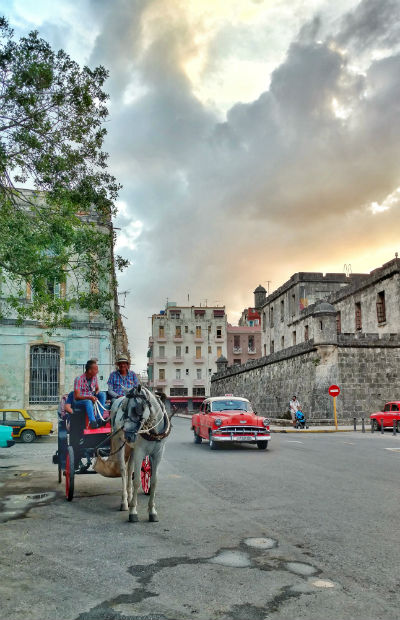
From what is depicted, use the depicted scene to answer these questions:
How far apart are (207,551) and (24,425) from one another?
746 inches

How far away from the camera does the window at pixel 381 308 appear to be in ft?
120

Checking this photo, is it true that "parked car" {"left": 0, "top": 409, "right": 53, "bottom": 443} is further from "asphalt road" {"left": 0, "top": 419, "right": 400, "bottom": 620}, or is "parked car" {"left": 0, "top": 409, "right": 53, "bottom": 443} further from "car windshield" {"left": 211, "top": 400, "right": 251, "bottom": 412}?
"asphalt road" {"left": 0, "top": 419, "right": 400, "bottom": 620}

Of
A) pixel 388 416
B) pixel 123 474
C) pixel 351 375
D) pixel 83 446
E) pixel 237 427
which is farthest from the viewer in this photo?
pixel 351 375

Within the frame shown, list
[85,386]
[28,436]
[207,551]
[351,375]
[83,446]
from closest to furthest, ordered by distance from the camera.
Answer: [207,551]
[83,446]
[85,386]
[28,436]
[351,375]

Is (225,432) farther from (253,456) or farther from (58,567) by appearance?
(58,567)

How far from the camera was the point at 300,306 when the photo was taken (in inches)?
1907

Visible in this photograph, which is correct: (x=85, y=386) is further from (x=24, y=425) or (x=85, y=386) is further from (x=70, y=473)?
(x=24, y=425)

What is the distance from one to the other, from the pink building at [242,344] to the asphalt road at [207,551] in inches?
2974

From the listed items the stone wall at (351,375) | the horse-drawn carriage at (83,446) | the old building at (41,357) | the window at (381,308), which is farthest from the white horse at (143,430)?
the window at (381,308)

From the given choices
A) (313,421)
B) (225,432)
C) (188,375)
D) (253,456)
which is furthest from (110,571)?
(188,375)

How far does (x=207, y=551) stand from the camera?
536 cm

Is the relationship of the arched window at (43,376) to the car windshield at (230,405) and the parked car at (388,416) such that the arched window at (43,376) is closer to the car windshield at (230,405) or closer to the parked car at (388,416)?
the car windshield at (230,405)

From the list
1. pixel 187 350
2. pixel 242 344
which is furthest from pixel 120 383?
pixel 242 344

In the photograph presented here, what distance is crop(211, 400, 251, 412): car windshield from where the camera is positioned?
17.7 m
